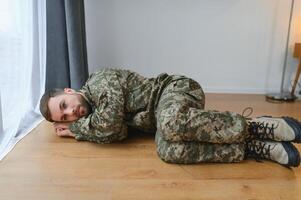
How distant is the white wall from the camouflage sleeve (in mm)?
1307

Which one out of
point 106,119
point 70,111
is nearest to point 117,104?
point 106,119

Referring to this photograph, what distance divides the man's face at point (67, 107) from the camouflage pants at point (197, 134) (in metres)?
0.45

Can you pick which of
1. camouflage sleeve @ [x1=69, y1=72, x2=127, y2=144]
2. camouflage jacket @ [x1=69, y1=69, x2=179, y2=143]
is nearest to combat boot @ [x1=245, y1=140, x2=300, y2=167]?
camouflage jacket @ [x1=69, y1=69, x2=179, y2=143]

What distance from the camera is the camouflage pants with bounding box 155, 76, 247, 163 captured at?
1362 millimetres

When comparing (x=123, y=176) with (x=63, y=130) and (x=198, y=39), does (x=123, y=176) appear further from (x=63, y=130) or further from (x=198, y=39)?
(x=198, y=39)

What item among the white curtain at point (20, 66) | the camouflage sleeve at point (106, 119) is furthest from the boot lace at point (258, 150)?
the white curtain at point (20, 66)

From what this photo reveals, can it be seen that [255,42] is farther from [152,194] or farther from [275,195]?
[152,194]

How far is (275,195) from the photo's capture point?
1195 millimetres

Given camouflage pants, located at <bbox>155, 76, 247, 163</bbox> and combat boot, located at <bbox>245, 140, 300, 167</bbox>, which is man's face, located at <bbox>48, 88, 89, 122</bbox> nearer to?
camouflage pants, located at <bbox>155, 76, 247, 163</bbox>

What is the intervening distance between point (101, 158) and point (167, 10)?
174cm

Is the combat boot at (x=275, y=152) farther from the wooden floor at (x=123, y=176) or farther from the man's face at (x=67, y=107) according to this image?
the man's face at (x=67, y=107)

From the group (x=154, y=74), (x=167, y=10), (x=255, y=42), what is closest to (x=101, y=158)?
(x=154, y=74)

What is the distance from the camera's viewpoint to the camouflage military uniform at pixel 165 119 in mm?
1369

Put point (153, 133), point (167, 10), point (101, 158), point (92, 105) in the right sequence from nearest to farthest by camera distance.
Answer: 1. point (101, 158)
2. point (92, 105)
3. point (153, 133)
4. point (167, 10)
